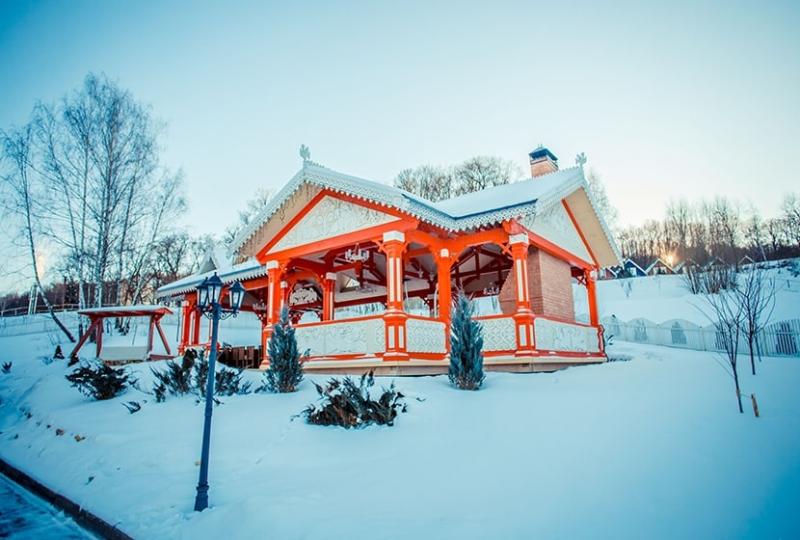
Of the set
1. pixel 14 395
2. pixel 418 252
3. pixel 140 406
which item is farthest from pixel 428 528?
pixel 14 395

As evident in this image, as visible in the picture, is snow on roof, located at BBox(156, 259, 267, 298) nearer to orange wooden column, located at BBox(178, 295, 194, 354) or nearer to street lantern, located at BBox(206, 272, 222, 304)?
orange wooden column, located at BBox(178, 295, 194, 354)

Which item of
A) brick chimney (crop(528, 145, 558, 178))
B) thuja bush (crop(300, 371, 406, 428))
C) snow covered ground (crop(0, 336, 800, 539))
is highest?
brick chimney (crop(528, 145, 558, 178))

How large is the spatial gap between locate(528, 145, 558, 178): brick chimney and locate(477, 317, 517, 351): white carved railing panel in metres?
7.82

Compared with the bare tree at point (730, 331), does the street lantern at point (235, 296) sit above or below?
above

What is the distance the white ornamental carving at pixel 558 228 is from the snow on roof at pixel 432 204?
0.70m

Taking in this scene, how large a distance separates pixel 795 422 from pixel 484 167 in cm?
2761

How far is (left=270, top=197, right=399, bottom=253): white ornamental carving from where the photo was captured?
11680 millimetres

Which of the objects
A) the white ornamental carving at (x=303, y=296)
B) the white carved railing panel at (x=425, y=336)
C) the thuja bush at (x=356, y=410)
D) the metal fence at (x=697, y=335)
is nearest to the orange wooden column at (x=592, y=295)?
the metal fence at (x=697, y=335)

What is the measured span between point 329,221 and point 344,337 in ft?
10.7

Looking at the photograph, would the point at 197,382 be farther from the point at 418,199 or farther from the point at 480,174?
the point at 480,174

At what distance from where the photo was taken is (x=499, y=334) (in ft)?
35.4

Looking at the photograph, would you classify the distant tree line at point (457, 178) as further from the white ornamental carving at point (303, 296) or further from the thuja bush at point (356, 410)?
the thuja bush at point (356, 410)

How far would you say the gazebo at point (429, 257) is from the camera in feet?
34.7

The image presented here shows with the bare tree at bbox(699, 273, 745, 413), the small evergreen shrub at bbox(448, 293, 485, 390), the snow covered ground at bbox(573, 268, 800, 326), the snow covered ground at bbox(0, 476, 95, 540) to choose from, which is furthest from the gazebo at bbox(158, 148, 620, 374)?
the snow covered ground at bbox(573, 268, 800, 326)
